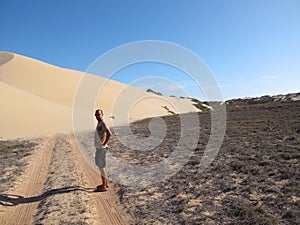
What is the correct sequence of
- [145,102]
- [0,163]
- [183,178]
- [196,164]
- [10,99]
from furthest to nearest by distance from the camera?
[145,102]
[10,99]
[0,163]
[196,164]
[183,178]

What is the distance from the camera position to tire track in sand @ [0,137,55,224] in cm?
711

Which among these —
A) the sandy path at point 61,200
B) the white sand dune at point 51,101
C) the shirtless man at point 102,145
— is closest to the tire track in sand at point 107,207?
the sandy path at point 61,200

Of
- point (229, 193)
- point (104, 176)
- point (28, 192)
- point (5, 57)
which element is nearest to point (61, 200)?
point (104, 176)

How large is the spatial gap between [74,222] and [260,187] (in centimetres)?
527

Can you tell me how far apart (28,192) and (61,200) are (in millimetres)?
1809

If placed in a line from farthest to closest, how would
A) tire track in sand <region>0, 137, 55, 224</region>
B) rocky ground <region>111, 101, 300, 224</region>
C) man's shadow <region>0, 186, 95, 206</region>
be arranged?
man's shadow <region>0, 186, 95, 206</region> < tire track in sand <region>0, 137, 55, 224</region> < rocky ground <region>111, 101, 300, 224</region>

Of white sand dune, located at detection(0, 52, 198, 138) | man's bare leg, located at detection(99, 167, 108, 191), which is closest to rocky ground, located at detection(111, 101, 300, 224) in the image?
man's bare leg, located at detection(99, 167, 108, 191)

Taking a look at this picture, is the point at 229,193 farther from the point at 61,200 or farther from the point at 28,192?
the point at 28,192

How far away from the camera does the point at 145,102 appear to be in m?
76.1

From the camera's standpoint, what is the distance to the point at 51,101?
55688mm

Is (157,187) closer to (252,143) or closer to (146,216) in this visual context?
(146,216)

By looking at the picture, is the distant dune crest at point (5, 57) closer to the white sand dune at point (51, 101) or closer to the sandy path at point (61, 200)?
the white sand dune at point (51, 101)

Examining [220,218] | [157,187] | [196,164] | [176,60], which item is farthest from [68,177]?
[176,60]

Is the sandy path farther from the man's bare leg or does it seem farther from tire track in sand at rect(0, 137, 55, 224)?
the man's bare leg
